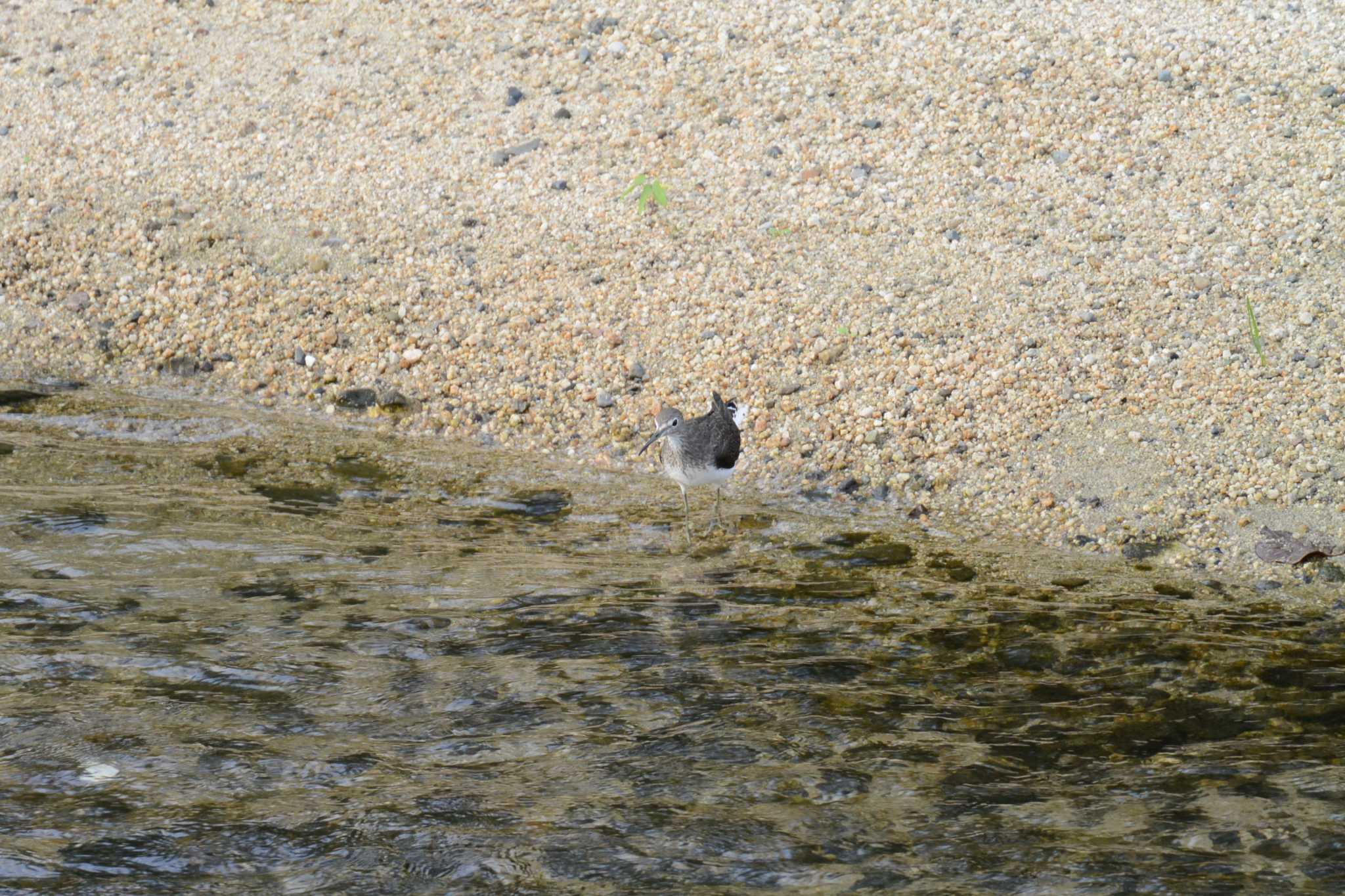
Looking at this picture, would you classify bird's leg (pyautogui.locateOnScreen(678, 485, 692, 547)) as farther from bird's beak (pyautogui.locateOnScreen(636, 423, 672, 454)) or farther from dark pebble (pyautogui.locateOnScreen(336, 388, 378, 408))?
dark pebble (pyautogui.locateOnScreen(336, 388, 378, 408))

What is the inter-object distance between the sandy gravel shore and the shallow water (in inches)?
53.1

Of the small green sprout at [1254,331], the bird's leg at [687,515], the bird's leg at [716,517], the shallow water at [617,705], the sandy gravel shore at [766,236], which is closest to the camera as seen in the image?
the shallow water at [617,705]

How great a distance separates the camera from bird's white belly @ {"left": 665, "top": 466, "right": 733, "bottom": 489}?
9094 mm

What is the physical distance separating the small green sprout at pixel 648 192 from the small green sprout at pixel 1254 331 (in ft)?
16.4

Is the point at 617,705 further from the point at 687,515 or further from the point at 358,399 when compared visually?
the point at 358,399

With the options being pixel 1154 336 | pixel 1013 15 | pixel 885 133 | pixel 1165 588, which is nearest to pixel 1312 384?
pixel 1154 336

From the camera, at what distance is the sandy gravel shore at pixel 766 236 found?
9914 mm

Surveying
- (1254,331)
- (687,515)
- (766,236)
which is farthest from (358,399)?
(1254,331)

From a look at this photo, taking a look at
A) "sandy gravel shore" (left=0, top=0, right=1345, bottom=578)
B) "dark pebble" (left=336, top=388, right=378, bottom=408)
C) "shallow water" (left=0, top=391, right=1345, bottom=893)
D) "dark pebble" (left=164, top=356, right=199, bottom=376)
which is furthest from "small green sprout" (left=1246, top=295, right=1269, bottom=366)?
"dark pebble" (left=164, top=356, right=199, bottom=376)

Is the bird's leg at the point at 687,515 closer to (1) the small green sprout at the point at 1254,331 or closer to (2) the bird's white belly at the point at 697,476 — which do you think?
(2) the bird's white belly at the point at 697,476

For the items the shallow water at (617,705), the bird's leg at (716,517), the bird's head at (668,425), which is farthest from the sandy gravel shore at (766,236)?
the shallow water at (617,705)

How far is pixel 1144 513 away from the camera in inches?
355

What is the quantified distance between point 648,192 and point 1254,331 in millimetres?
5302

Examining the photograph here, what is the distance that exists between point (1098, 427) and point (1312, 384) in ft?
5.11
